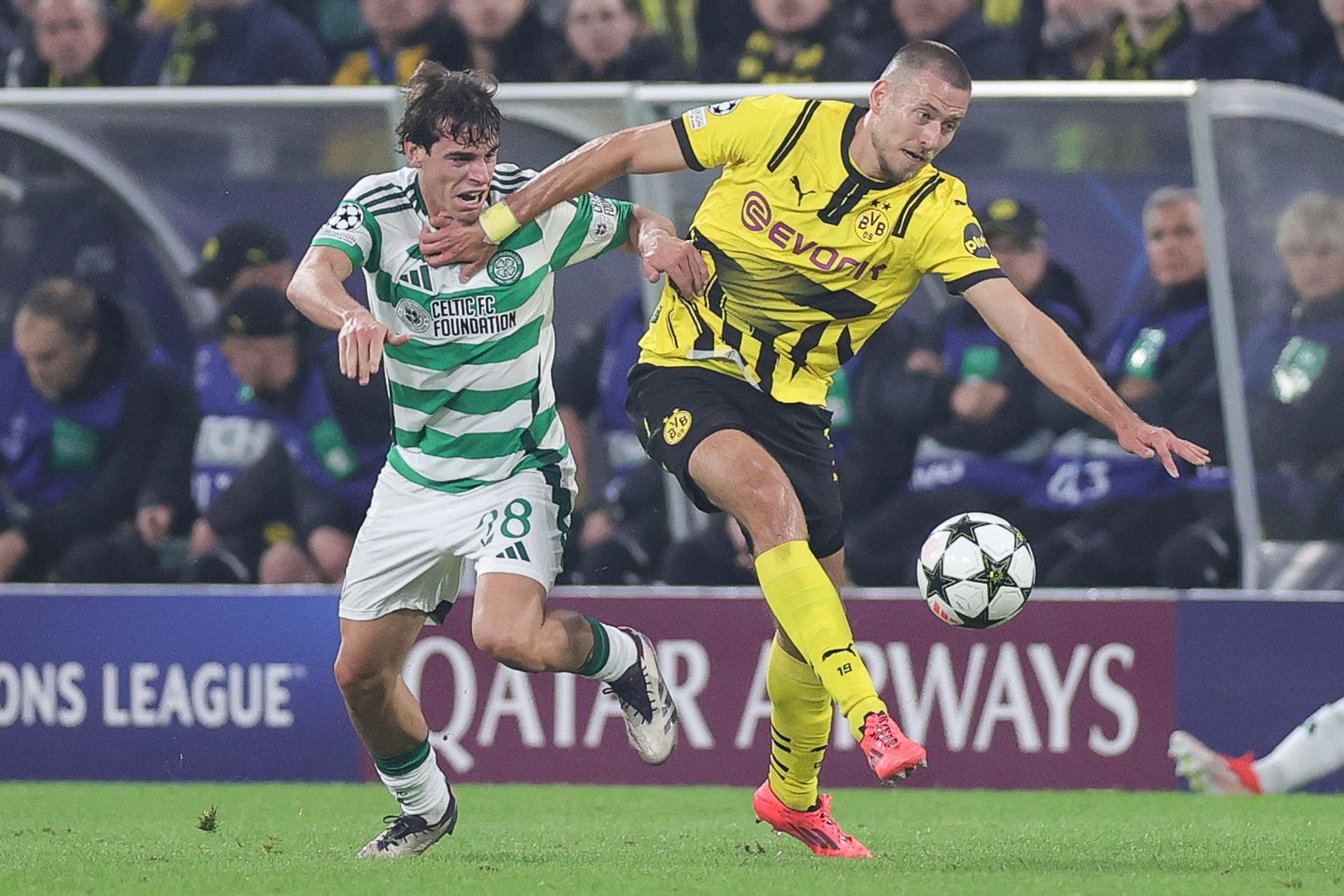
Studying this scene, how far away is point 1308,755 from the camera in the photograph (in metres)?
8.11

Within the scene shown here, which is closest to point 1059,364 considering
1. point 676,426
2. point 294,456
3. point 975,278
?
point 975,278

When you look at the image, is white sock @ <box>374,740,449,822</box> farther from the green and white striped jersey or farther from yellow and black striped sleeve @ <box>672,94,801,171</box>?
yellow and black striped sleeve @ <box>672,94,801,171</box>

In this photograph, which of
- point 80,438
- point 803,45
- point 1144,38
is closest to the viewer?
point 1144,38

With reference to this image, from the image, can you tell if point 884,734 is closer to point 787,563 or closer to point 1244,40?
point 787,563

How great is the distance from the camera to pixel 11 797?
7.94 meters

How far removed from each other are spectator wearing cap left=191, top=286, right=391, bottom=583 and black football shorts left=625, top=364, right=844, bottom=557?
11.3ft

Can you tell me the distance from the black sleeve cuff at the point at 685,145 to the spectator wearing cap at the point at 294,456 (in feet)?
11.7

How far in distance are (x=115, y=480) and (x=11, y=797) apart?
1.92m

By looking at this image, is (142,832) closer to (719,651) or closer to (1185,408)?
(719,651)

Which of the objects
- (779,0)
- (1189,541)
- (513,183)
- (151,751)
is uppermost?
(779,0)

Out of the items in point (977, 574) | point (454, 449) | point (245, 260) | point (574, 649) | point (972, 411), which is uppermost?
point (245, 260)

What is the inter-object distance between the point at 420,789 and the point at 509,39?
470cm

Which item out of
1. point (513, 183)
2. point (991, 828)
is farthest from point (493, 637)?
point (991, 828)

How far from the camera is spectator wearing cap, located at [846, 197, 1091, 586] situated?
8.55 meters
